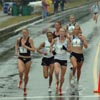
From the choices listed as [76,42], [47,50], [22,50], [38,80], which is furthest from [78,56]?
[38,80]

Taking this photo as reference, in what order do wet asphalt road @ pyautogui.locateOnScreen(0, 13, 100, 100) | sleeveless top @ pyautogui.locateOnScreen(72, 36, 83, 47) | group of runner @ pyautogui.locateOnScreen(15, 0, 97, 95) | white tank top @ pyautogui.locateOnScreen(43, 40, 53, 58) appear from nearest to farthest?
wet asphalt road @ pyautogui.locateOnScreen(0, 13, 100, 100) < group of runner @ pyautogui.locateOnScreen(15, 0, 97, 95) < white tank top @ pyautogui.locateOnScreen(43, 40, 53, 58) < sleeveless top @ pyautogui.locateOnScreen(72, 36, 83, 47)

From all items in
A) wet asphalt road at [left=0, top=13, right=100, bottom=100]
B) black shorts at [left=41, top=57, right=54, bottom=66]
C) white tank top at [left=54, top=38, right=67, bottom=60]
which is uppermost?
white tank top at [left=54, top=38, right=67, bottom=60]

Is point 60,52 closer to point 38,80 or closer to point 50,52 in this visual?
point 50,52

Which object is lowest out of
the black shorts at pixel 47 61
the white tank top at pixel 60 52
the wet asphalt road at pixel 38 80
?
the wet asphalt road at pixel 38 80

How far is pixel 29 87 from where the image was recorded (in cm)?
1758

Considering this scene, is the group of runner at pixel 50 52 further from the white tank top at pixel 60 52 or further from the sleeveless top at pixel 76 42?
the sleeveless top at pixel 76 42

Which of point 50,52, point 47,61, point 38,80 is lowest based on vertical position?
point 38,80

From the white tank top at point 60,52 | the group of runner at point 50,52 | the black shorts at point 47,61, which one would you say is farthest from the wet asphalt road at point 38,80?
the white tank top at point 60,52

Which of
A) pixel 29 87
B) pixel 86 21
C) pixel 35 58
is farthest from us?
pixel 86 21

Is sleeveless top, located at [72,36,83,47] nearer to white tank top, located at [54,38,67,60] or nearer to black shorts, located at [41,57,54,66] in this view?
white tank top, located at [54,38,67,60]

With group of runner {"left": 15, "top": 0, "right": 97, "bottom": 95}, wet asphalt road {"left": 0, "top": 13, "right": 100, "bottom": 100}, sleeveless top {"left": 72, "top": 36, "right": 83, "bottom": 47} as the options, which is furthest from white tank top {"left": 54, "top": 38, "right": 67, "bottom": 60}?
wet asphalt road {"left": 0, "top": 13, "right": 100, "bottom": 100}

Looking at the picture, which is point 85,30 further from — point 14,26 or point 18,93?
point 18,93

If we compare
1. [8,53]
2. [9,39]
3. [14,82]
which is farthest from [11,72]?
[9,39]

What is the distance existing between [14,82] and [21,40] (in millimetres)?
2803
